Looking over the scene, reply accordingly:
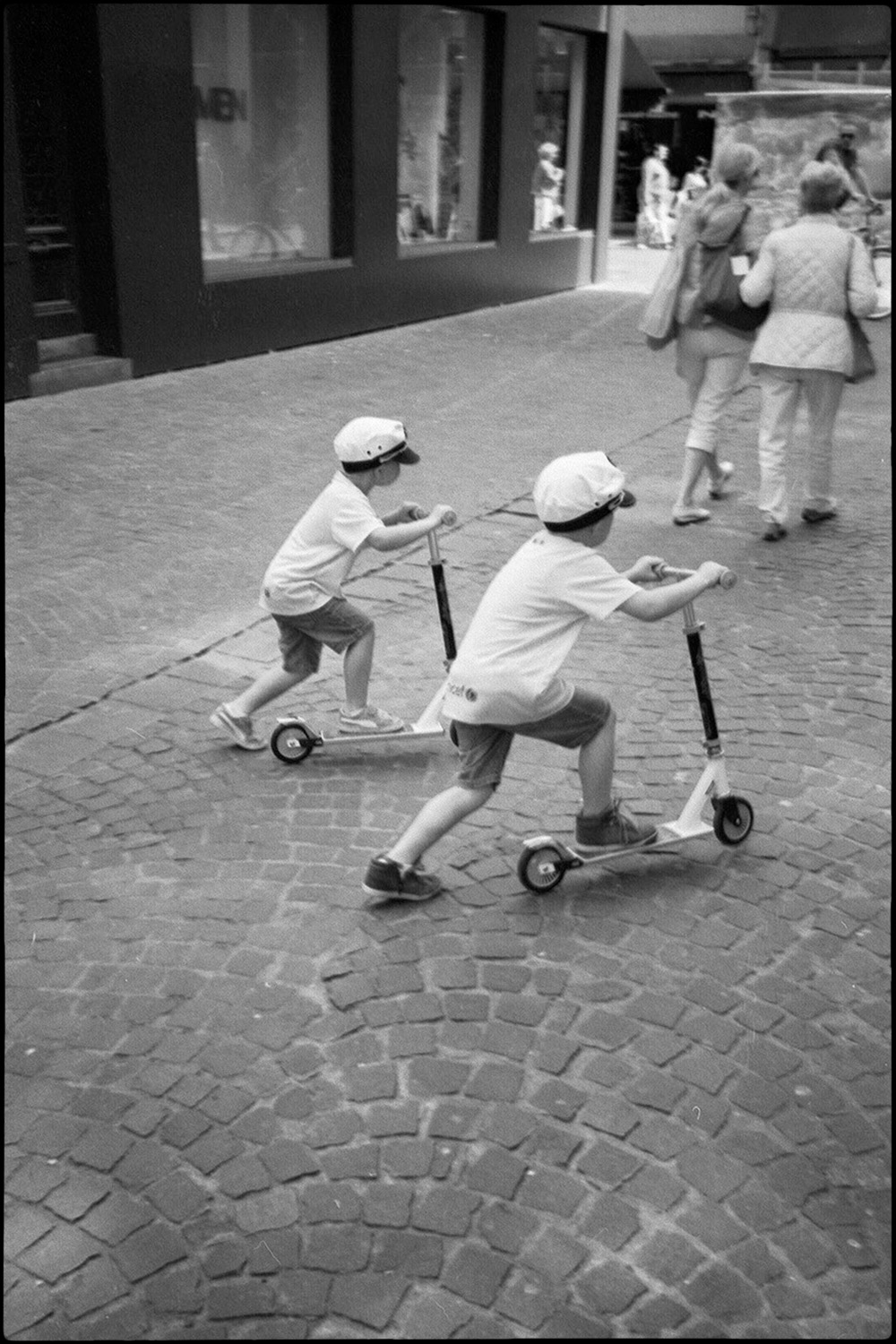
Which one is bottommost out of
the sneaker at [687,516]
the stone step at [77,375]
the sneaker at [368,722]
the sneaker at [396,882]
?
the sneaker at [396,882]

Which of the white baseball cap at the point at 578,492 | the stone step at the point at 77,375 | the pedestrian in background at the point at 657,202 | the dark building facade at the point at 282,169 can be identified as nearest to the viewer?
the white baseball cap at the point at 578,492

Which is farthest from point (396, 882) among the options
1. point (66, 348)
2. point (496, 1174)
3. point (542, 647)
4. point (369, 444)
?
point (66, 348)

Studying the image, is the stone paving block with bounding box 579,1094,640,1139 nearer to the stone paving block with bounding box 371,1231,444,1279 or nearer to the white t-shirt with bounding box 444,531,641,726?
the stone paving block with bounding box 371,1231,444,1279

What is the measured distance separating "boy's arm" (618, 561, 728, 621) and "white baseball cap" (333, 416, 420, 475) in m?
1.26

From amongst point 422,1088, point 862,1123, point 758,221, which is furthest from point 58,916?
point 758,221

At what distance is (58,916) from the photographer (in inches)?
157

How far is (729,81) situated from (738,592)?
29.9 meters

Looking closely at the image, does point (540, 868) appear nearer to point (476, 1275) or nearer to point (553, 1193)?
point (553, 1193)

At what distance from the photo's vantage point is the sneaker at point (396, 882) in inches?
156

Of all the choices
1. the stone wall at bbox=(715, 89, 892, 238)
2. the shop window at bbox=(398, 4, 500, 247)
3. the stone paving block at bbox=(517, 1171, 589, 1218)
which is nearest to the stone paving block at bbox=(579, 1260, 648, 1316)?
the stone paving block at bbox=(517, 1171, 589, 1218)

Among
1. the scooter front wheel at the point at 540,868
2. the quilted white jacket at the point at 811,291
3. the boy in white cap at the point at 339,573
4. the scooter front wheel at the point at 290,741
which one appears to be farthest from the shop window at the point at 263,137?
the scooter front wheel at the point at 540,868

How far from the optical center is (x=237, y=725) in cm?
504

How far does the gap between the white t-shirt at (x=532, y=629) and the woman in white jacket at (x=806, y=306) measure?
3904mm

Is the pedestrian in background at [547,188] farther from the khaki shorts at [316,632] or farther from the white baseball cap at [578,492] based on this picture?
the white baseball cap at [578,492]
